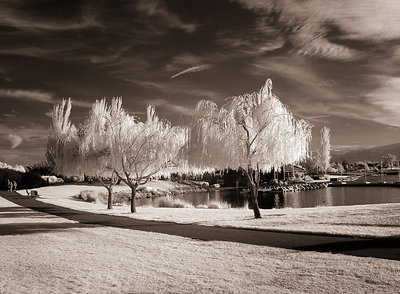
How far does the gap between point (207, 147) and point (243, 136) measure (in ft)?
8.23

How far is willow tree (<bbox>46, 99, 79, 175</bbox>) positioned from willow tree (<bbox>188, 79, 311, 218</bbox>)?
15544 millimetres

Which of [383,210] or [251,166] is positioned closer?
[383,210]

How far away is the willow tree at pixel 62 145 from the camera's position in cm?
3569

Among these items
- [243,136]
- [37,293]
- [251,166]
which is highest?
[243,136]

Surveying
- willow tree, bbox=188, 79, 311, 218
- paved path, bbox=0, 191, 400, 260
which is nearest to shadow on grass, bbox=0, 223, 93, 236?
paved path, bbox=0, 191, 400, 260

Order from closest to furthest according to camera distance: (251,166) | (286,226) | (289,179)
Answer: (286,226) < (251,166) < (289,179)

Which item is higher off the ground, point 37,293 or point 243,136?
point 243,136

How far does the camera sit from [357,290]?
8.20 metres

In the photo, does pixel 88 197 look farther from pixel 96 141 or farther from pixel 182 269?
pixel 182 269

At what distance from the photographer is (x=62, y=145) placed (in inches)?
1433

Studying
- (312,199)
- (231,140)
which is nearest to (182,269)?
(231,140)

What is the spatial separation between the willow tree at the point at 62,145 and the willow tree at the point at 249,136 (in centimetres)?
1554

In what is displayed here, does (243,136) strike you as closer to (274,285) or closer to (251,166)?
(251,166)

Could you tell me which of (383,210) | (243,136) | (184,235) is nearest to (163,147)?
(243,136)
